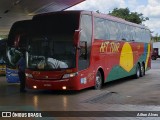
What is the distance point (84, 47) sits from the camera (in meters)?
16.3

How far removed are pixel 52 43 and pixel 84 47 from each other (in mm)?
1250

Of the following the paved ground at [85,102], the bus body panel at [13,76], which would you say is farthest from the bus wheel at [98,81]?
the bus body panel at [13,76]

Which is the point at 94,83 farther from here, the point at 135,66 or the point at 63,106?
Result: the point at 135,66

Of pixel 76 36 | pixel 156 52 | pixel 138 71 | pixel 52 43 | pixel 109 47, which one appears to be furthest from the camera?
pixel 156 52

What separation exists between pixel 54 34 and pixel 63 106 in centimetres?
424

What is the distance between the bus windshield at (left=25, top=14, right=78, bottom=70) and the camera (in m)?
15.8

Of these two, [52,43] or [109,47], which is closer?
[52,43]

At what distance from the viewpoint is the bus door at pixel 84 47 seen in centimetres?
1600

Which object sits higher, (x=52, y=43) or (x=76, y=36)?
(x=76, y=36)

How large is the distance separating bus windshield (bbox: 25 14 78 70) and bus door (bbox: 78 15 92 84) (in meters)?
0.35

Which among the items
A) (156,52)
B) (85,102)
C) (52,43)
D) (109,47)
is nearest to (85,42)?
(52,43)

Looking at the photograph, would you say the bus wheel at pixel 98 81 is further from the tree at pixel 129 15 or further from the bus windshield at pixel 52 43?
the tree at pixel 129 15

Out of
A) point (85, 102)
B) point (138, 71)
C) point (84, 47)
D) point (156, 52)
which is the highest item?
point (84, 47)

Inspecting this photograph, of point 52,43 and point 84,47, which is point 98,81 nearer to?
point 84,47
